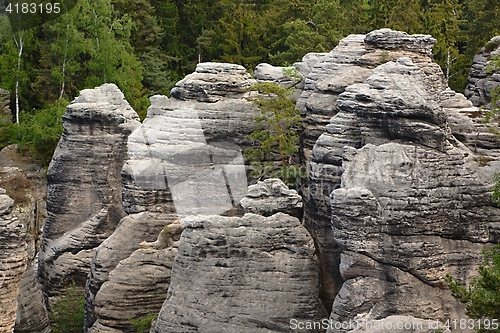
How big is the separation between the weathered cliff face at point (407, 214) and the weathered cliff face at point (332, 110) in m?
0.78

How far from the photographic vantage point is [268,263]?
27734 mm

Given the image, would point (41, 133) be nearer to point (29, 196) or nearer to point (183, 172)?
point (29, 196)

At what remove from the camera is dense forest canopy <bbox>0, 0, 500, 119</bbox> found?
156ft

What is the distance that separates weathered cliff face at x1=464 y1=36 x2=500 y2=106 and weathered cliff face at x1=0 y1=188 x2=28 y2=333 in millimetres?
18755

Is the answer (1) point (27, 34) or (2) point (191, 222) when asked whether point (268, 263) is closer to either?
(2) point (191, 222)

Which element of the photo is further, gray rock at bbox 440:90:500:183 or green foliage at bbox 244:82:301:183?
green foliage at bbox 244:82:301:183

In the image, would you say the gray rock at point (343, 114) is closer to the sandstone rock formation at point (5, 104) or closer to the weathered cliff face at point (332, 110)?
the weathered cliff face at point (332, 110)

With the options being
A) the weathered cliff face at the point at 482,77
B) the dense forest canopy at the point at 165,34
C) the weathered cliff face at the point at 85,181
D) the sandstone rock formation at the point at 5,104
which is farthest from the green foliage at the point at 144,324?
the sandstone rock formation at the point at 5,104

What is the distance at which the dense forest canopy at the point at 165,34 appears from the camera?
156 ft

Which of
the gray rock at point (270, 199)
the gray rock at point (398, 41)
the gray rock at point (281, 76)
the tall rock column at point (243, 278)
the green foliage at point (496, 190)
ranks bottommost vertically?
the tall rock column at point (243, 278)

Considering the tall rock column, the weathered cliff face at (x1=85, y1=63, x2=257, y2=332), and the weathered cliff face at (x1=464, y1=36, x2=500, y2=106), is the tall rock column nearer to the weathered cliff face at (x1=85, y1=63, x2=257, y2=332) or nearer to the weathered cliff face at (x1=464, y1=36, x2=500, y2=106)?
the weathered cliff face at (x1=85, y1=63, x2=257, y2=332)

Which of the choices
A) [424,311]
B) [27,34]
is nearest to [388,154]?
[424,311]

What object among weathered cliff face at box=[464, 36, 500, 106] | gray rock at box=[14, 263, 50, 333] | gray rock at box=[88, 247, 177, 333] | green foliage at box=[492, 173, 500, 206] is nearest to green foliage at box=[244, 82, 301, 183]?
gray rock at box=[88, 247, 177, 333]

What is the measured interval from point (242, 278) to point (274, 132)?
649 centimetres
